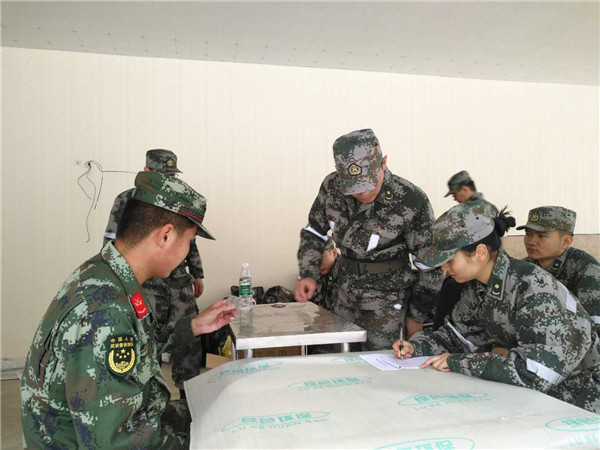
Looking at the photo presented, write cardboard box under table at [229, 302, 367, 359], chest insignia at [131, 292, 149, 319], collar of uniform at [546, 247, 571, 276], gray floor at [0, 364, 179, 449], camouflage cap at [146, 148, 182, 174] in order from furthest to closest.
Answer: camouflage cap at [146, 148, 182, 174]
gray floor at [0, 364, 179, 449]
collar of uniform at [546, 247, 571, 276]
cardboard box under table at [229, 302, 367, 359]
chest insignia at [131, 292, 149, 319]

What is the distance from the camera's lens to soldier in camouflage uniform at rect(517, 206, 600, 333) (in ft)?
7.50

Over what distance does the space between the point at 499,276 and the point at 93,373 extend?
124 centimetres

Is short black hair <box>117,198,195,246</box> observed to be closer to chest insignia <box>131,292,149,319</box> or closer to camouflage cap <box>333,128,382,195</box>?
chest insignia <box>131,292,149,319</box>

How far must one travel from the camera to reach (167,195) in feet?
4.27

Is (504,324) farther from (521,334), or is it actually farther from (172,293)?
(172,293)

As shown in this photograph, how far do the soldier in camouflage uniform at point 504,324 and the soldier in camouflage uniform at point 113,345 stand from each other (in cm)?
82

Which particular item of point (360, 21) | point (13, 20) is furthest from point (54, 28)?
point (360, 21)

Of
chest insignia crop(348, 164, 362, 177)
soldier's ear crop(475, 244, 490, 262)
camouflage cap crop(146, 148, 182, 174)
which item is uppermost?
camouflage cap crop(146, 148, 182, 174)

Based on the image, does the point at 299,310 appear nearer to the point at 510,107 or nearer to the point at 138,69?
the point at 138,69

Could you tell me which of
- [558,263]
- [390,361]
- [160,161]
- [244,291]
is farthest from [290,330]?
[160,161]

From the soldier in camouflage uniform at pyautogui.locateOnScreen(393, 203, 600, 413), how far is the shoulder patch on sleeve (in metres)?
0.90

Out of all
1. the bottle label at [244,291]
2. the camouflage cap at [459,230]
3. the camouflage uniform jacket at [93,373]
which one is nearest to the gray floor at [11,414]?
the bottle label at [244,291]

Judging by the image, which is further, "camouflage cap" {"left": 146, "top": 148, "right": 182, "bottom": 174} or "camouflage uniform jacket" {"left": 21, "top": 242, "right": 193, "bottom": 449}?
"camouflage cap" {"left": 146, "top": 148, "right": 182, "bottom": 174}

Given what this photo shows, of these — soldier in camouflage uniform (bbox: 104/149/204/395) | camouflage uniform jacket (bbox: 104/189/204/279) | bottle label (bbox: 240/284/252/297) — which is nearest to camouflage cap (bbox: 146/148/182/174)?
soldier in camouflage uniform (bbox: 104/149/204/395)
